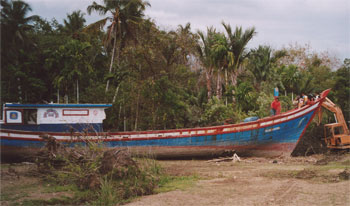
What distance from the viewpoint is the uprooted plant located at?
7.52 m

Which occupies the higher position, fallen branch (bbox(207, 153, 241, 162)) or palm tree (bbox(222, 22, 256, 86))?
palm tree (bbox(222, 22, 256, 86))

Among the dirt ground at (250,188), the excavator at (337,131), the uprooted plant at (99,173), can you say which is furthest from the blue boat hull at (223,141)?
the uprooted plant at (99,173)

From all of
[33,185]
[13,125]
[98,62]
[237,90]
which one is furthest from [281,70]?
[33,185]

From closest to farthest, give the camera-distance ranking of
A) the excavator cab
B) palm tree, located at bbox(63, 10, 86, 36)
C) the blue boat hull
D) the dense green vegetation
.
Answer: the blue boat hull
the excavator cab
the dense green vegetation
palm tree, located at bbox(63, 10, 86, 36)

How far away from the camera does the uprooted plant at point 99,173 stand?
296 inches

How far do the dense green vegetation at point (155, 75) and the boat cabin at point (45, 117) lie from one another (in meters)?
3.86

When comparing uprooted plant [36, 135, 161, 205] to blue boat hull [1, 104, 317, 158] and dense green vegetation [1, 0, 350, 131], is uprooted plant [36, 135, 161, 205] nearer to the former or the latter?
blue boat hull [1, 104, 317, 158]

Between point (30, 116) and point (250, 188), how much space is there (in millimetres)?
9895

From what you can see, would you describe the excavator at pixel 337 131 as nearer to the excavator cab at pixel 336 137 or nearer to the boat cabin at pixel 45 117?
the excavator cab at pixel 336 137

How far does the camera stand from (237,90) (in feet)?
62.5

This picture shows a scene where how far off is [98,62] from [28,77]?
5645 millimetres

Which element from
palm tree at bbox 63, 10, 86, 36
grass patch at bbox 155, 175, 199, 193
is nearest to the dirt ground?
grass patch at bbox 155, 175, 199, 193

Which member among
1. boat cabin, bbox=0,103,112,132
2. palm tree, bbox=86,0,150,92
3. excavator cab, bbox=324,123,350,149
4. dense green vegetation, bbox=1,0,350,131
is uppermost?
palm tree, bbox=86,0,150,92

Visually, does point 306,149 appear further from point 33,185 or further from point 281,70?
point 33,185
